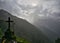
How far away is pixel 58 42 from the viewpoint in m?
97.2

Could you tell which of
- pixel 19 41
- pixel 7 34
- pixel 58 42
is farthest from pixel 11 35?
pixel 58 42

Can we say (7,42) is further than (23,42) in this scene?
No

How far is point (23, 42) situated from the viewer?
4428 cm

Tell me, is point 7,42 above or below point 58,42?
above

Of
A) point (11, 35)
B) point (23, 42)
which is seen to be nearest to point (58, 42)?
point (23, 42)

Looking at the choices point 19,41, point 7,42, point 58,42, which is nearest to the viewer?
point 7,42

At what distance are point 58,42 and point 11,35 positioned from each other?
62.8 m

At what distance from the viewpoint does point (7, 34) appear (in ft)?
121

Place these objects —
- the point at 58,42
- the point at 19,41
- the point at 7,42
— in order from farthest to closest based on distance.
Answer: the point at 58,42 < the point at 19,41 < the point at 7,42

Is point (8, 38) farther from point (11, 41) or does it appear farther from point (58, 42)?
point (58, 42)

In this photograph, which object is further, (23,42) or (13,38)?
(23,42)

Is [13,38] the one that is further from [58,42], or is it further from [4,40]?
[58,42]

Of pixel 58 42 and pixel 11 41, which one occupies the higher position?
pixel 11 41

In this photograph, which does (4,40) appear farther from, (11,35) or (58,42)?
(58,42)
